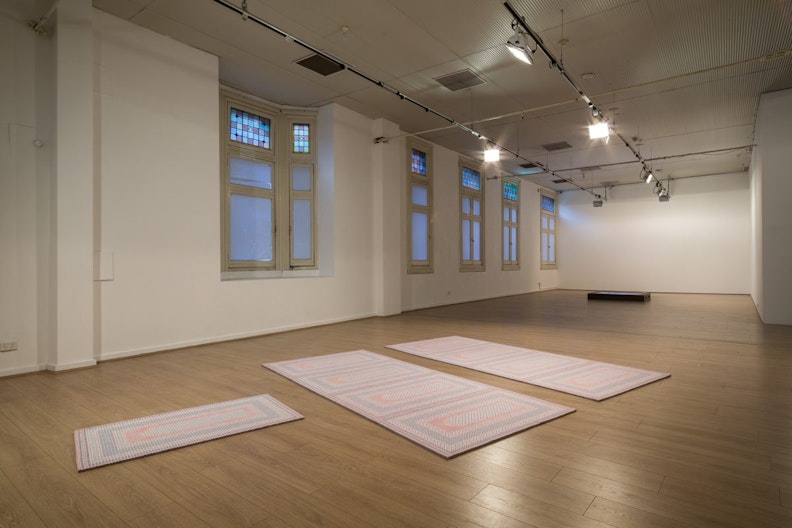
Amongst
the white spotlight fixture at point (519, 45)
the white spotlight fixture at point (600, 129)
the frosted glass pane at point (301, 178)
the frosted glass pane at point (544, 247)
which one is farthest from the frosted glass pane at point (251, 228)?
the frosted glass pane at point (544, 247)

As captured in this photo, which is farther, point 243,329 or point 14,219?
point 243,329

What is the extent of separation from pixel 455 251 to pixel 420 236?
1.45 m

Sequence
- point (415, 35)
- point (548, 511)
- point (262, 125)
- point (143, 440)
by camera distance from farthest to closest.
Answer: point (262, 125) → point (415, 35) → point (143, 440) → point (548, 511)

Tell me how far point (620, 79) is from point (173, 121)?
6.13m

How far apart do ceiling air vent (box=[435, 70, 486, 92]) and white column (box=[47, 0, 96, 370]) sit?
14.2 feet

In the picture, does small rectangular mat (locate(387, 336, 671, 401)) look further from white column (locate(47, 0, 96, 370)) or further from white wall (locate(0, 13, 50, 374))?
white wall (locate(0, 13, 50, 374))

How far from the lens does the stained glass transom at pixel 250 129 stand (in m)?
6.61

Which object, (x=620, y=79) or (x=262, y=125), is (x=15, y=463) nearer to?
(x=262, y=125)

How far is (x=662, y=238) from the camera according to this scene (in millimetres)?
14133

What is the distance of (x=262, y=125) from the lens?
7.04 metres

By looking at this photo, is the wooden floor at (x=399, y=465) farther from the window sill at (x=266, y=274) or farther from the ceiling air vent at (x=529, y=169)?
the ceiling air vent at (x=529, y=169)

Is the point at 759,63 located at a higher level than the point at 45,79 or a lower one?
higher

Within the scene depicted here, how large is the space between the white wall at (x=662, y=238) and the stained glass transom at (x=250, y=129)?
12.6 meters

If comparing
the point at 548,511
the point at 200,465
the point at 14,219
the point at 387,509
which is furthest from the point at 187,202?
the point at 548,511
